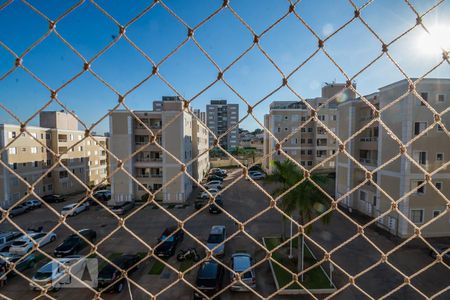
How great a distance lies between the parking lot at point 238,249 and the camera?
4.27 m

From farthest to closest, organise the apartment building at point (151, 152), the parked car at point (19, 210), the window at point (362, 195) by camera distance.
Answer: the apartment building at point (151, 152)
the parked car at point (19, 210)
the window at point (362, 195)

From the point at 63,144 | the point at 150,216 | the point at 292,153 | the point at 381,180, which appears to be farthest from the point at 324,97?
the point at 63,144

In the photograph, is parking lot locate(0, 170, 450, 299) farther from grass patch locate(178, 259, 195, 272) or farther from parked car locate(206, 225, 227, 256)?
parked car locate(206, 225, 227, 256)

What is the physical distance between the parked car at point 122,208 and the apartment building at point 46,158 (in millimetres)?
2761

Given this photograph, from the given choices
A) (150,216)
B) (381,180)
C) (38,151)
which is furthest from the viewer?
(38,151)

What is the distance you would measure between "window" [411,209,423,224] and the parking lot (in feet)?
1.81

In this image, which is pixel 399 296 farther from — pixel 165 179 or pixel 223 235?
pixel 165 179

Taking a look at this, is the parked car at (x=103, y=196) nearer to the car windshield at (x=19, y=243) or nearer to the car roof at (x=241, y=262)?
the car windshield at (x=19, y=243)

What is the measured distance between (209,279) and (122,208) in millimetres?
6135

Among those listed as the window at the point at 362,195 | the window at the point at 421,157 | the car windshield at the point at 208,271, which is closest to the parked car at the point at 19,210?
the car windshield at the point at 208,271

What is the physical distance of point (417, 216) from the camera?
645 centimetres

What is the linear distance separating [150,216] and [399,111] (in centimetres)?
820

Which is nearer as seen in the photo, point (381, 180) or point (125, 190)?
point (381, 180)

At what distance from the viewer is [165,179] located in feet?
33.6
